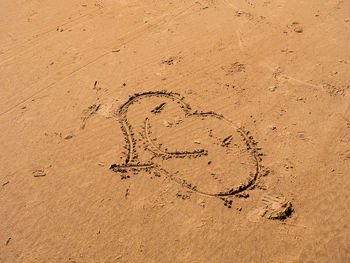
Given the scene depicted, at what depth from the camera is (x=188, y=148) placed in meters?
4.10

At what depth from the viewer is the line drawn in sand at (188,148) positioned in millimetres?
3756

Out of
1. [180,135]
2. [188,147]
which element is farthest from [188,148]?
[180,135]

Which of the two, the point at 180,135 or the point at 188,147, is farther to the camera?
the point at 180,135

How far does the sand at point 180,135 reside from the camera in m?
3.35

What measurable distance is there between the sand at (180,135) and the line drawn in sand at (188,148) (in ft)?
0.06

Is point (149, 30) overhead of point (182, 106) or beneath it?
overhead

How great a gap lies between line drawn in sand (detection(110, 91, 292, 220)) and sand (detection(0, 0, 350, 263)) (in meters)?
0.02

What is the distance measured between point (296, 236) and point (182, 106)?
7.78ft

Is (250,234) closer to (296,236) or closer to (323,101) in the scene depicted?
(296,236)

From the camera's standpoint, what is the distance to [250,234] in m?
3.31

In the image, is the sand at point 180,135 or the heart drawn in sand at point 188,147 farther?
the heart drawn in sand at point 188,147

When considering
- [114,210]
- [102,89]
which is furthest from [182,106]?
[114,210]

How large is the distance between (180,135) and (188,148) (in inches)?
10.0

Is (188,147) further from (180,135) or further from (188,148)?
(180,135)
